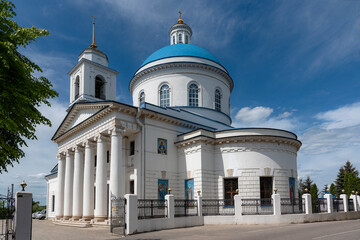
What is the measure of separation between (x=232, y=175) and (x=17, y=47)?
556 inches

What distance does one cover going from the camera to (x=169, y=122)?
21.9 meters

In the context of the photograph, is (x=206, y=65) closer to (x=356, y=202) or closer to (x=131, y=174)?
(x=131, y=174)

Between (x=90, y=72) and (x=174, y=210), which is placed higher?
(x=90, y=72)

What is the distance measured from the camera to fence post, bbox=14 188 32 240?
968cm

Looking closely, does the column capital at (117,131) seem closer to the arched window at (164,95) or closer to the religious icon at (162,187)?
the religious icon at (162,187)

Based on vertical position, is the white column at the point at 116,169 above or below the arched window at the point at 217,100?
below

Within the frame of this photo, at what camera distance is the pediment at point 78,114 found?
834 inches

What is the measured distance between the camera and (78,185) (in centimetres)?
2280

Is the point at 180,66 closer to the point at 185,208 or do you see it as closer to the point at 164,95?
the point at 164,95

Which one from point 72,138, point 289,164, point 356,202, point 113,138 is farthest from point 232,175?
point 72,138

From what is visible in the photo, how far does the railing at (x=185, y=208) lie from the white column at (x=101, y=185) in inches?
180

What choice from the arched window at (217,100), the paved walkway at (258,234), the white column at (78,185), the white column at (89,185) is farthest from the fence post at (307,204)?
the white column at (78,185)

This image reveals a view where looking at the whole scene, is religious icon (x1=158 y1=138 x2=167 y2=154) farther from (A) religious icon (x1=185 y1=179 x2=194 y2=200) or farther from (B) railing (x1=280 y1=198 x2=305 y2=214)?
(B) railing (x1=280 y1=198 x2=305 y2=214)

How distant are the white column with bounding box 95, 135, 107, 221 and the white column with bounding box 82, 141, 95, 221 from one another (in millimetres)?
1701
